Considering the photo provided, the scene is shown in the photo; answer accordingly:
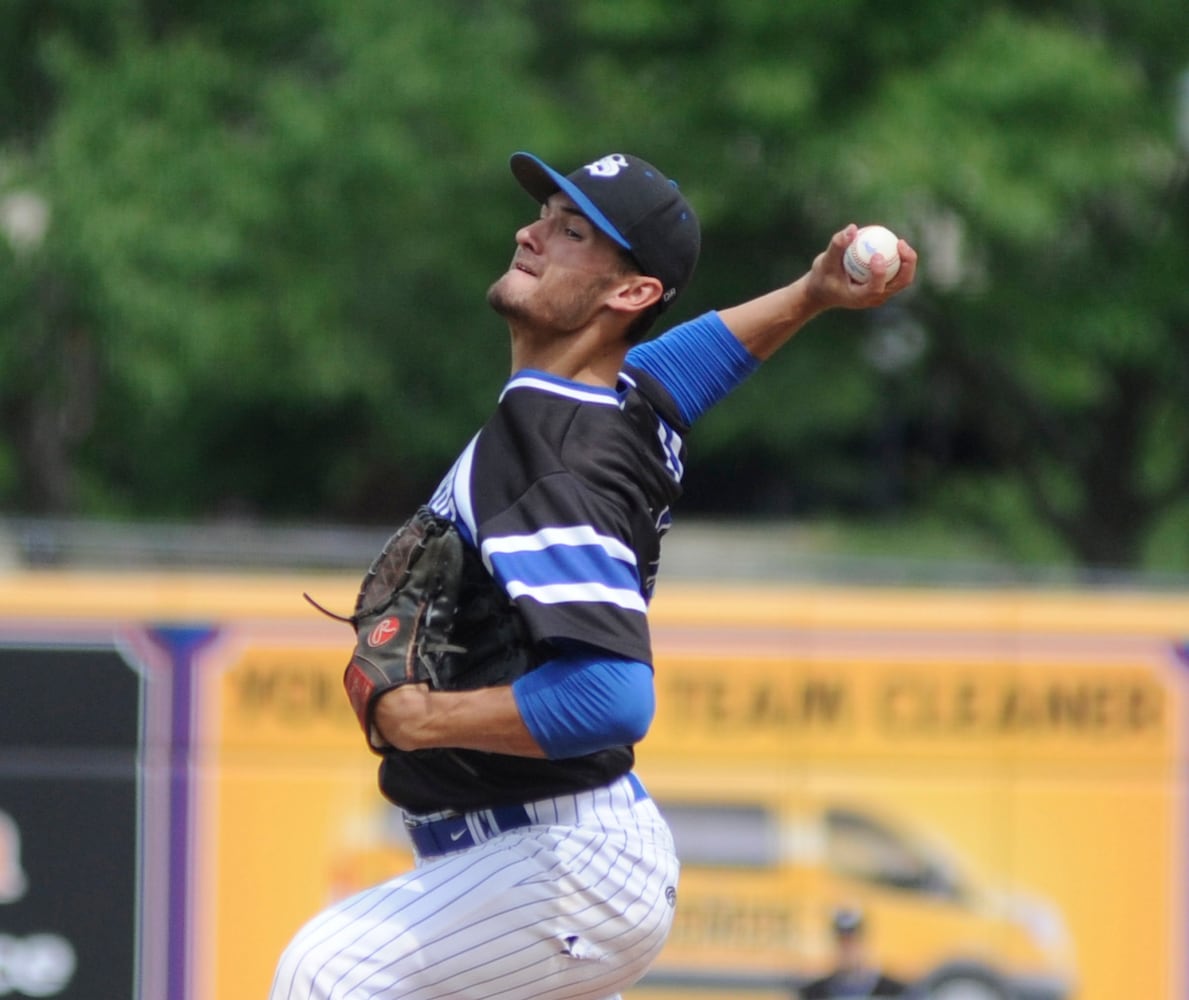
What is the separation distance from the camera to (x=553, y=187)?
9.20 ft

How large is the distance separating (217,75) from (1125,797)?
7.38m

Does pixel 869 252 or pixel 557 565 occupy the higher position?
pixel 869 252

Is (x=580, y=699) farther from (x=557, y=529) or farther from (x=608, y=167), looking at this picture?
(x=608, y=167)

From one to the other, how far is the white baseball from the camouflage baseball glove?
0.78 meters

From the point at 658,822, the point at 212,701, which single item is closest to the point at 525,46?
the point at 212,701

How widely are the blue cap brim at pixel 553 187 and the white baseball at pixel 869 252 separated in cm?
39

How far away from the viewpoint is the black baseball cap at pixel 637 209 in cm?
272

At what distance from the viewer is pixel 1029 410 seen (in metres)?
12.9

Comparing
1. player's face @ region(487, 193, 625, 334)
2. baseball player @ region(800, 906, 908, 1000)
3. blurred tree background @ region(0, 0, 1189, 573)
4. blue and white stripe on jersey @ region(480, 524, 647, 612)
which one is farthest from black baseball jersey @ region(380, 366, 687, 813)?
blurred tree background @ region(0, 0, 1189, 573)

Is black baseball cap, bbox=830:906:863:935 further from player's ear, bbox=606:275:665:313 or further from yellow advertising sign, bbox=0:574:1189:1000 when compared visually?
player's ear, bbox=606:275:665:313

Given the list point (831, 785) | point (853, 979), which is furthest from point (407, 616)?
point (853, 979)

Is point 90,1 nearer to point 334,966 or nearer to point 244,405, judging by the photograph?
point 244,405

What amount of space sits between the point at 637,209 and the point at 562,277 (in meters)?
0.15

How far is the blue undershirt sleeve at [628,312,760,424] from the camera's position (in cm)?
306
